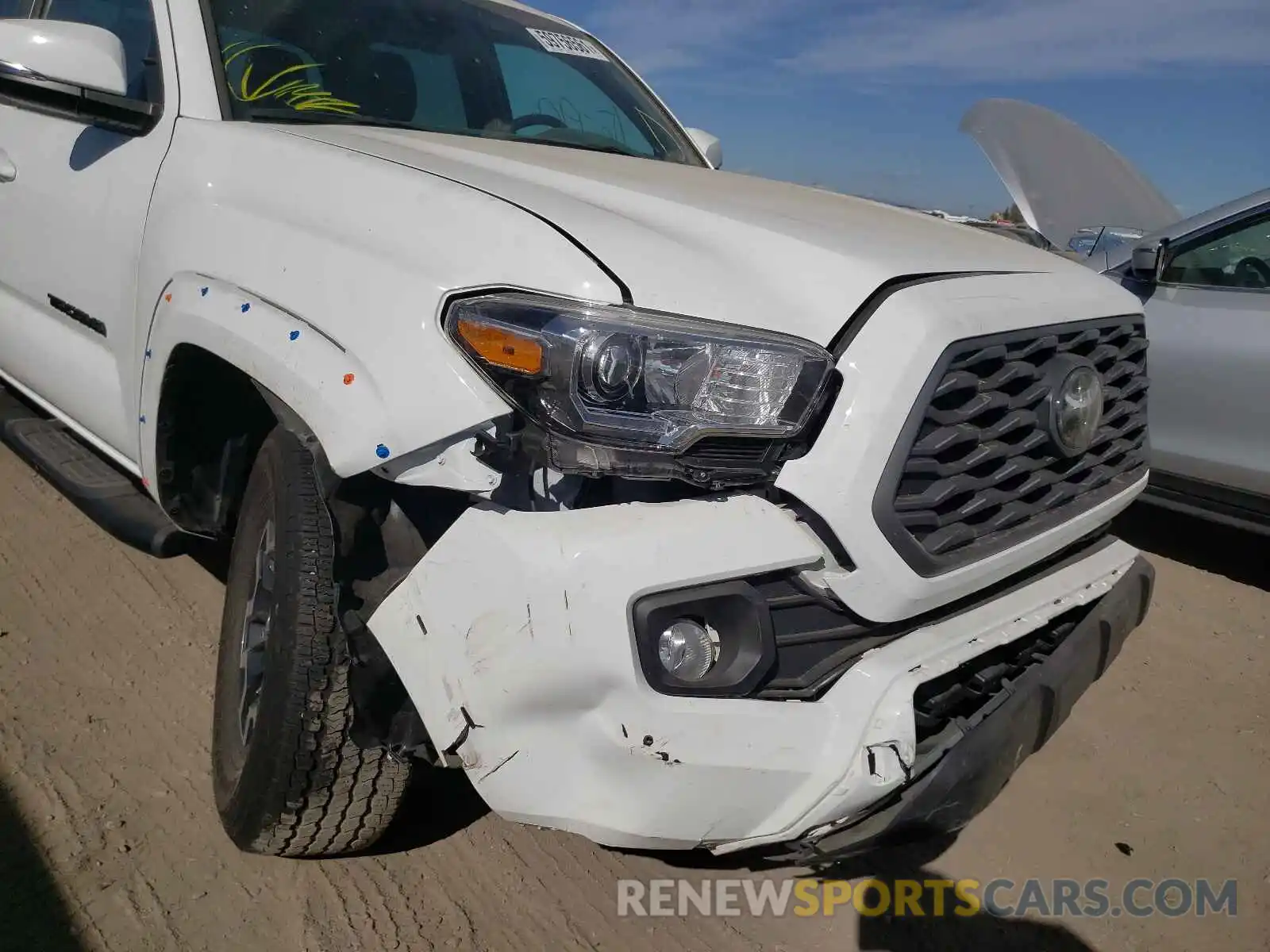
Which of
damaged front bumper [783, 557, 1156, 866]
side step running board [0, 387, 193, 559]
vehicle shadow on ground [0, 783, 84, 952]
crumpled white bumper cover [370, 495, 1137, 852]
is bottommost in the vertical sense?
vehicle shadow on ground [0, 783, 84, 952]

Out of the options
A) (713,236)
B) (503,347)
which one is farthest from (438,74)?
(503,347)

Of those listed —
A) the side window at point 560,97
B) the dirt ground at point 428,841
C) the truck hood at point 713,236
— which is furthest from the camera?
the side window at point 560,97

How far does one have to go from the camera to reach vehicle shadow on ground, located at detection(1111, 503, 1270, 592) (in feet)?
13.9

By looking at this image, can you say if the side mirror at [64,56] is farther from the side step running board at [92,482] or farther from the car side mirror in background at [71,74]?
the side step running board at [92,482]

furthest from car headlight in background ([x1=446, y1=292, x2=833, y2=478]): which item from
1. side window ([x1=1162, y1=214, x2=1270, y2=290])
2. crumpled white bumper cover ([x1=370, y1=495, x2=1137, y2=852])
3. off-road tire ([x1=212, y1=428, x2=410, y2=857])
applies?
side window ([x1=1162, y1=214, x2=1270, y2=290])

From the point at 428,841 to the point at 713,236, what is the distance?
1.55 m

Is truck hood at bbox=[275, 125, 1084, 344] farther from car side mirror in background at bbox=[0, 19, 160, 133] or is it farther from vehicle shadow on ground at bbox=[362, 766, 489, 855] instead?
vehicle shadow on ground at bbox=[362, 766, 489, 855]

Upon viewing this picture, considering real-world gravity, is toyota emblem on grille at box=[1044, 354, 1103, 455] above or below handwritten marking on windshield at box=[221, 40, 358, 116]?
below

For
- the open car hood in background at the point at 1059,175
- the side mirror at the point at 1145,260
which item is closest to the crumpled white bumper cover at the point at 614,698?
the side mirror at the point at 1145,260

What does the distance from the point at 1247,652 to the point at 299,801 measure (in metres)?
3.29

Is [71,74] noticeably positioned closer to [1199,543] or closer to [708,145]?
[708,145]

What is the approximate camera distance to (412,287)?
159cm

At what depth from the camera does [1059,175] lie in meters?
5.00

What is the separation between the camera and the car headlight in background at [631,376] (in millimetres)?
1487
